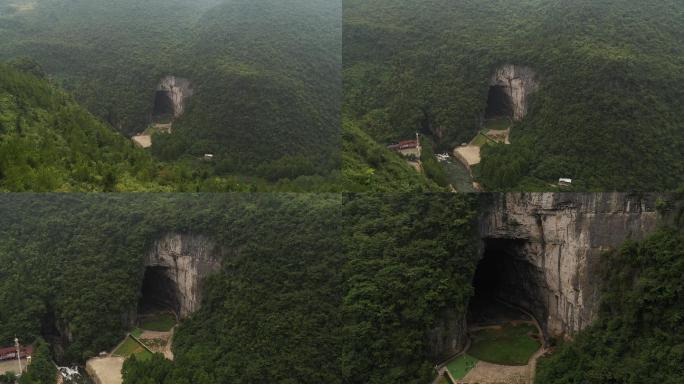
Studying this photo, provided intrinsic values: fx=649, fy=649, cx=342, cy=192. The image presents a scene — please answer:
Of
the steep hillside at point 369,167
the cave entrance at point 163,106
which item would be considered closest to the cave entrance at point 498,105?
the steep hillside at point 369,167

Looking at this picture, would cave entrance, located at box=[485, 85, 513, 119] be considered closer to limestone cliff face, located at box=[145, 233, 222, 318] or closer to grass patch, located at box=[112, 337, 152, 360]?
limestone cliff face, located at box=[145, 233, 222, 318]

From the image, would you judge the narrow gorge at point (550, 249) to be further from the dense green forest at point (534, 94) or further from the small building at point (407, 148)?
the small building at point (407, 148)

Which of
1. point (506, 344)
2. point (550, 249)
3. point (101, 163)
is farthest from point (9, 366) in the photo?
point (550, 249)

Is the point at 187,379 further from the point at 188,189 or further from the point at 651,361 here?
the point at 651,361

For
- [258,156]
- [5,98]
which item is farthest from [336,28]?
[5,98]

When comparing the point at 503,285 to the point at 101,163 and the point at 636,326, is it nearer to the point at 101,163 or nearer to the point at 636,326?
the point at 636,326
